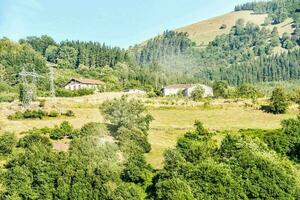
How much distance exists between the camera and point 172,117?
10562 centimetres

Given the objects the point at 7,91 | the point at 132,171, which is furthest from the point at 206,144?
the point at 7,91

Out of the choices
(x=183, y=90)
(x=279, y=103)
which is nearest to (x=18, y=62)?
(x=183, y=90)

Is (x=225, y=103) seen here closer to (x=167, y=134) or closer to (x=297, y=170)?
(x=167, y=134)

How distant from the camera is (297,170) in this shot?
69750 millimetres

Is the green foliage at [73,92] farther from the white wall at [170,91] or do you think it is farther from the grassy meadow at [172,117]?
the white wall at [170,91]

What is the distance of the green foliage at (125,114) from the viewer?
280 ft

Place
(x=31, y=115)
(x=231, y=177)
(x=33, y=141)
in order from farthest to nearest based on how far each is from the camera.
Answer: (x=31, y=115)
(x=33, y=141)
(x=231, y=177)

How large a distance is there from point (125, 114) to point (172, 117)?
69.8ft

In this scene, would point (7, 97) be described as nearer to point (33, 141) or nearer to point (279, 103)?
point (33, 141)

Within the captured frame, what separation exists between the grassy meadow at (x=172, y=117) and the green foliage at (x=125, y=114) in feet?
10.5

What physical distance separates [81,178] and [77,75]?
410 feet

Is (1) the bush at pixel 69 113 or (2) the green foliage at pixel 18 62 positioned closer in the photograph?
(1) the bush at pixel 69 113

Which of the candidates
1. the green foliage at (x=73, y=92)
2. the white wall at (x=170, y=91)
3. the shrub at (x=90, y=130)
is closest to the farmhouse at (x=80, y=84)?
the green foliage at (x=73, y=92)

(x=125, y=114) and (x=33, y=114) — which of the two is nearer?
(x=125, y=114)
